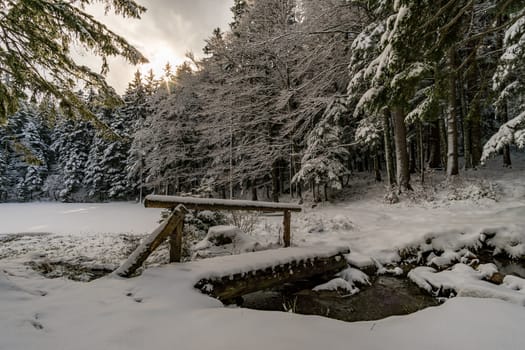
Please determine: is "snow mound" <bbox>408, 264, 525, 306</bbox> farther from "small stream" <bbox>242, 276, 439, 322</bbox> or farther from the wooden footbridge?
the wooden footbridge

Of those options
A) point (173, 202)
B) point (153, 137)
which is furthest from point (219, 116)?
point (173, 202)

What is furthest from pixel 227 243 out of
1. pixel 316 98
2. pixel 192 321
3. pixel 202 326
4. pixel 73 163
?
pixel 73 163

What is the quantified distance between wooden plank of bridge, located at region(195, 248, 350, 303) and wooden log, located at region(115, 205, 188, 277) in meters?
0.77

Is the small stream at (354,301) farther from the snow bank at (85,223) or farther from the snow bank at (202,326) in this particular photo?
the snow bank at (85,223)

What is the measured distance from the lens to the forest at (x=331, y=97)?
4.94 m

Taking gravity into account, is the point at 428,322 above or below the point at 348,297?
above

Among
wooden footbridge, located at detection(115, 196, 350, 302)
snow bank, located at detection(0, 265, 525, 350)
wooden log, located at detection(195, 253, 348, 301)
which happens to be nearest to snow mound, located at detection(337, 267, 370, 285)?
wooden log, located at detection(195, 253, 348, 301)

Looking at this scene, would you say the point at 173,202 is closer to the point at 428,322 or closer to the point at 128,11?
the point at 428,322

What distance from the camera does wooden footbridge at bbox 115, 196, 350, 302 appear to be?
367 centimetres

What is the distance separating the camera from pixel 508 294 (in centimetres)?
370

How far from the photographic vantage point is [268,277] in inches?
175

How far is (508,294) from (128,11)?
8137mm

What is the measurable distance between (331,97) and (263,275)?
1118cm

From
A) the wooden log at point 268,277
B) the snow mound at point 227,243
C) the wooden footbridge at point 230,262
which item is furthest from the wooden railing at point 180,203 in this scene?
the snow mound at point 227,243
